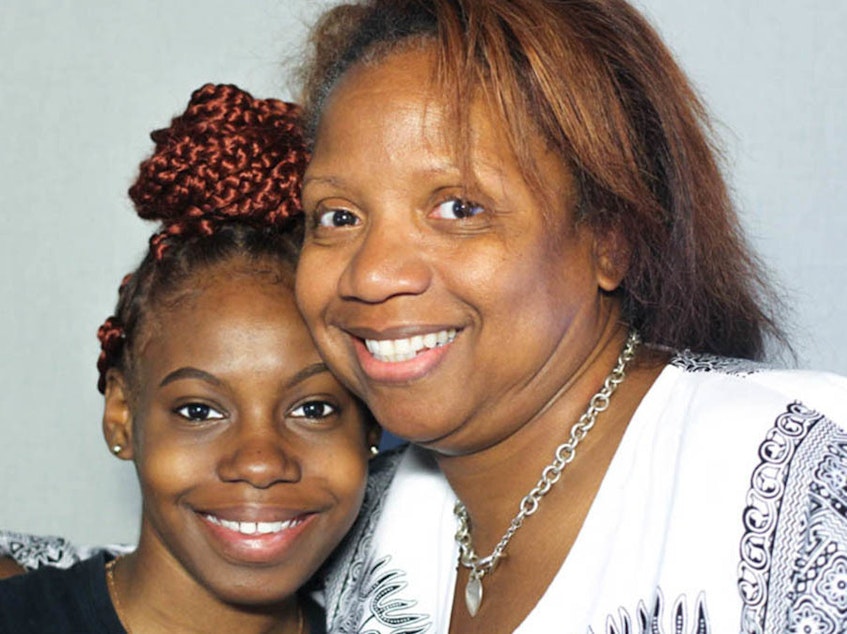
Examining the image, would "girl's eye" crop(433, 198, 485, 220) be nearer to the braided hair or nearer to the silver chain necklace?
the silver chain necklace

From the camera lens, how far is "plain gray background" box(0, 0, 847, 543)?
2902 millimetres

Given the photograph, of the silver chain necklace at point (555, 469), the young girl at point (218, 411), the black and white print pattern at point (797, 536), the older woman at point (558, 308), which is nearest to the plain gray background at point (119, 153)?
the young girl at point (218, 411)

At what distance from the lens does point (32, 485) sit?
314cm

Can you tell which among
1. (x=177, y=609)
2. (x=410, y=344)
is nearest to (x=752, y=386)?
(x=410, y=344)

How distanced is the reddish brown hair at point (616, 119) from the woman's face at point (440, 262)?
39 millimetres

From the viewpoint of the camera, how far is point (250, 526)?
6.87 feet

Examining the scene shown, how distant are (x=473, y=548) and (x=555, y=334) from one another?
16.7 inches

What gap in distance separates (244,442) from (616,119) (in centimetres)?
73

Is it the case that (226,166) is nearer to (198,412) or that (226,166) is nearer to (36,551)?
(198,412)

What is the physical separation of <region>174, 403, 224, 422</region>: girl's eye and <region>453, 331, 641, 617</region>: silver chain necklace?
46cm

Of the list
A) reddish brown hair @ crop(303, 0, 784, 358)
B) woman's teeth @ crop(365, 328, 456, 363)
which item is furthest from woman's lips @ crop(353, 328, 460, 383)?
reddish brown hair @ crop(303, 0, 784, 358)

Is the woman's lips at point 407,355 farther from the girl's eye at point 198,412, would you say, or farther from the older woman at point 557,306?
the girl's eye at point 198,412

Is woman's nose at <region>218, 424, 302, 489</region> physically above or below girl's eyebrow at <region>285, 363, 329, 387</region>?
below

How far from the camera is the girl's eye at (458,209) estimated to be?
1.78 meters
